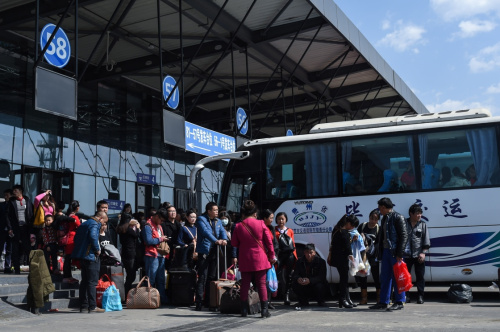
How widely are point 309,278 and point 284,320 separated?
2.30 m

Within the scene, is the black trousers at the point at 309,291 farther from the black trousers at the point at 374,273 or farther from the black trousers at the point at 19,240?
the black trousers at the point at 19,240

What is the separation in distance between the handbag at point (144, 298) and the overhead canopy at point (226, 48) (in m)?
7.15

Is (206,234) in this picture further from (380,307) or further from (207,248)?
(380,307)

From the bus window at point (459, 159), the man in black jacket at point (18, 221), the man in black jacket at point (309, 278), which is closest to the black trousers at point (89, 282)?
the man in black jacket at point (18, 221)

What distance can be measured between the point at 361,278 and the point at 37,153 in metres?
12.8

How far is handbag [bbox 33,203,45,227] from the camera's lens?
11758 mm

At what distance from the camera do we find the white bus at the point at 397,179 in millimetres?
10898

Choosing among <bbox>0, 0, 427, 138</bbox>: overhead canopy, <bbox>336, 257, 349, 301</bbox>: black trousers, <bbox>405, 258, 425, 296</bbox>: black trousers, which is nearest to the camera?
<bbox>336, 257, 349, 301</bbox>: black trousers

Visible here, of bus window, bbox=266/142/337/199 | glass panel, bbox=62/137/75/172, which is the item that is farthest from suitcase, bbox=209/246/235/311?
glass panel, bbox=62/137/75/172

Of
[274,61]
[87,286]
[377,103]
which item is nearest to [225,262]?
[87,286]

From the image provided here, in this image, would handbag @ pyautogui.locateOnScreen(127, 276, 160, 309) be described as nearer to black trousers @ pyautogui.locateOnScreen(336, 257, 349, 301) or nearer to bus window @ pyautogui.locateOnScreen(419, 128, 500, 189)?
black trousers @ pyautogui.locateOnScreen(336, 257, 349, 301)

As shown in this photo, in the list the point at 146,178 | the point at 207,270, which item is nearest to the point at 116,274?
the point at 207,270

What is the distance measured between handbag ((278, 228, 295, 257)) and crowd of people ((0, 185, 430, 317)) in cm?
2

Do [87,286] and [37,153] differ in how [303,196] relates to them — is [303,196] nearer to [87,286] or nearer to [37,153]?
[87,286]
